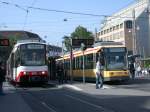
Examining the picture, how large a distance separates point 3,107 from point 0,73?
824 centimetres

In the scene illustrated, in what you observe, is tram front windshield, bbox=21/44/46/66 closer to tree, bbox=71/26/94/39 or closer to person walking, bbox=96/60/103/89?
person walking, bbox=96/60/103/89

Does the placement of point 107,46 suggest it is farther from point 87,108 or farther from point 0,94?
point 87,108

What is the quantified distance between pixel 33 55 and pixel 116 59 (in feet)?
21.2

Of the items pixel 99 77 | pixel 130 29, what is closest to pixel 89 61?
pixel 99 77

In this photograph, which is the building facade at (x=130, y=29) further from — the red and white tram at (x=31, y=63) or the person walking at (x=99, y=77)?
the person walking at (x=99, y=77)

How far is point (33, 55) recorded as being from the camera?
37000 millimetres

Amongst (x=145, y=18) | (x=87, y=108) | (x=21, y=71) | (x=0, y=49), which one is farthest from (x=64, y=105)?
(x=145, y=18)

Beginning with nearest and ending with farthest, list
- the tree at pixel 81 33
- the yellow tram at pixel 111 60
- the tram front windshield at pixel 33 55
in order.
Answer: the tram front windshield at pixel 33 55 < the yellow tram at pixel 111 60 < the tree at pixel 81 33

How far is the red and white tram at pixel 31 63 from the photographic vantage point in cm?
3647

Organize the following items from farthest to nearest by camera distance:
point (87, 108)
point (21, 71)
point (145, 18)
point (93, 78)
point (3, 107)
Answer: point (145, 18) < point (93, 78) < point (21, 71) < point (3, 107) < point (87, 108)

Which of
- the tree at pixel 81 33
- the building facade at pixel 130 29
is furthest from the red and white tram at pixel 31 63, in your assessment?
the building facade at pixel 130 29

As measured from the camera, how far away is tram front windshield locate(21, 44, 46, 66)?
3666 centimetres

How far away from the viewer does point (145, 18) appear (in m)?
152

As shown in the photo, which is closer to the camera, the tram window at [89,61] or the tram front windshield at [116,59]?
the tram front windshield at [116,59]
